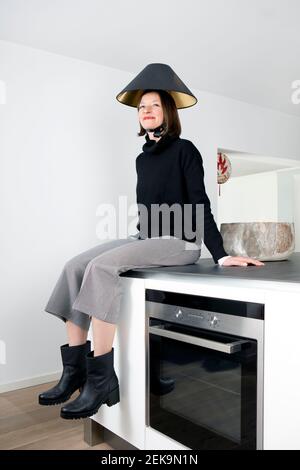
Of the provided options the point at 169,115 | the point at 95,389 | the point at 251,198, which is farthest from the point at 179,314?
the point at 251,198

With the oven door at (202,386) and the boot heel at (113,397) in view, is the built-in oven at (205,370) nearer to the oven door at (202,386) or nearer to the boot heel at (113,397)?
the oven door at (202,386)

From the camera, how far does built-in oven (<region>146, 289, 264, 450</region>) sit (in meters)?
1.11

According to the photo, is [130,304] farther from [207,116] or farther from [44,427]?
[207,116]

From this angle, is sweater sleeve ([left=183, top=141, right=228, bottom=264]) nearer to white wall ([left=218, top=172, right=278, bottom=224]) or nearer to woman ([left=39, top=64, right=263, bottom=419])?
woman ([left=39, top=64, right=263, bottom=419])

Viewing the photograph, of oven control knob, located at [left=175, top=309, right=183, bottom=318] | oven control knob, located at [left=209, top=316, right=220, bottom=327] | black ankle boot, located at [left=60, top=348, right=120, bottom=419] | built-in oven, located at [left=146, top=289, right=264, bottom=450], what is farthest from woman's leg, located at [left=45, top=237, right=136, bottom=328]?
oven control knob, located at [left=209, top=316, right=220, bottom=327]

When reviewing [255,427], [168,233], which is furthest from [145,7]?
[255,427]

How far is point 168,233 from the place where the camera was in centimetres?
165

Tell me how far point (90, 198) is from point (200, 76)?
116 centimetres

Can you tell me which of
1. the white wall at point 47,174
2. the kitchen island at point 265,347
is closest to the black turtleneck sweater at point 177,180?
the kitchen island at point 265,347

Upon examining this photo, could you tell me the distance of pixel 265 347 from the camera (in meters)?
1.07

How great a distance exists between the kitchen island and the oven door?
0.04 meters

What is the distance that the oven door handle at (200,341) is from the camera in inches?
44.2

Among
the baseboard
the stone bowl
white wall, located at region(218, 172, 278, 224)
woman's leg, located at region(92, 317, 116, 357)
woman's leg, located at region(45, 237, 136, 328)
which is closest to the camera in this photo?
woman's leg, located at region(92, 317, 116, 357)

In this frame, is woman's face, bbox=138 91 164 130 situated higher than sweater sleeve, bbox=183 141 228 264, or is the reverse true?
woman's face, bbox=138 91 164 130
